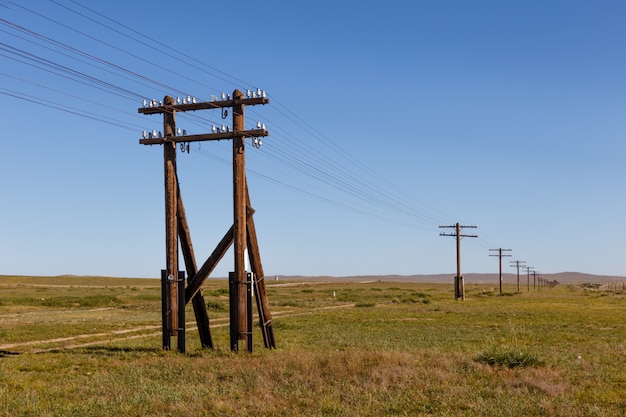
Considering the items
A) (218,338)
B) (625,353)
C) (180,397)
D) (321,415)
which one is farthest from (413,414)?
(218,338)

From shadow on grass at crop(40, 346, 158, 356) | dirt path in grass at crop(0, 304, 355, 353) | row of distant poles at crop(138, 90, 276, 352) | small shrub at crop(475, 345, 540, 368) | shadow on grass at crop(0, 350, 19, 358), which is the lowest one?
dirt path in grass at crop(0, 304, 355, 353)

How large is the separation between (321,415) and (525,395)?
14.5 ft

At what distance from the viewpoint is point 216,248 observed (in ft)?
74.3

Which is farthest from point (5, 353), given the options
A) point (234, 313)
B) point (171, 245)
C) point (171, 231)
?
point (234, 313)

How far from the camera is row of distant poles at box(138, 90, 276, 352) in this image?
22188mm

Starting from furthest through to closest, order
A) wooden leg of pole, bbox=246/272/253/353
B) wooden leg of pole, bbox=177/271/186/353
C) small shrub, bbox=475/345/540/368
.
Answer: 1. wooden leg of pole, bbox=177/271/186/353
2. wooden leg of pole, bbox=246/272/253/353
3. small shrub, bbox=475/345/540/368

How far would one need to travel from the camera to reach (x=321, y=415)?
1191cm

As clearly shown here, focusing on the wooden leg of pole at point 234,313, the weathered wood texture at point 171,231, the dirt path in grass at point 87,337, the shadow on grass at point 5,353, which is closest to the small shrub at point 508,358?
the wooden leg of pole at point 234,313

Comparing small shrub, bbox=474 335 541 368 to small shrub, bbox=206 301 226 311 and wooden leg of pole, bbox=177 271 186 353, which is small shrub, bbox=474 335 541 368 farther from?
small shrub, bbox=206 301 226 311

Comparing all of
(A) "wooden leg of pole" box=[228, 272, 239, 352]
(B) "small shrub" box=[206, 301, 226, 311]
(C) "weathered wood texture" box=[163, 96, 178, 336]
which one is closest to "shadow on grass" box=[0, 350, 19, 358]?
(C) "weathered wood texture" box=[163, 96, 178, 336]

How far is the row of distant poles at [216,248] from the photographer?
22.2 meters

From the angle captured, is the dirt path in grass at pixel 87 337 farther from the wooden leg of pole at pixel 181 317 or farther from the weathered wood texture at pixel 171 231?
the wooden leg of pole at pixel 181 317

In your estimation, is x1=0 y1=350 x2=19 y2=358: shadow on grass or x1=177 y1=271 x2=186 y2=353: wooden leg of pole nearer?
x1=177 y1=271 x2=186 y2=353: wooden leg of pole

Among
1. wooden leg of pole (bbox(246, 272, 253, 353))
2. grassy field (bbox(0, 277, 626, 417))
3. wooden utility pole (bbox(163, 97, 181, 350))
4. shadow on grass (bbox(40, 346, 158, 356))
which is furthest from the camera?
wooden utility pole (bbox(163, 97, 181, 350))
